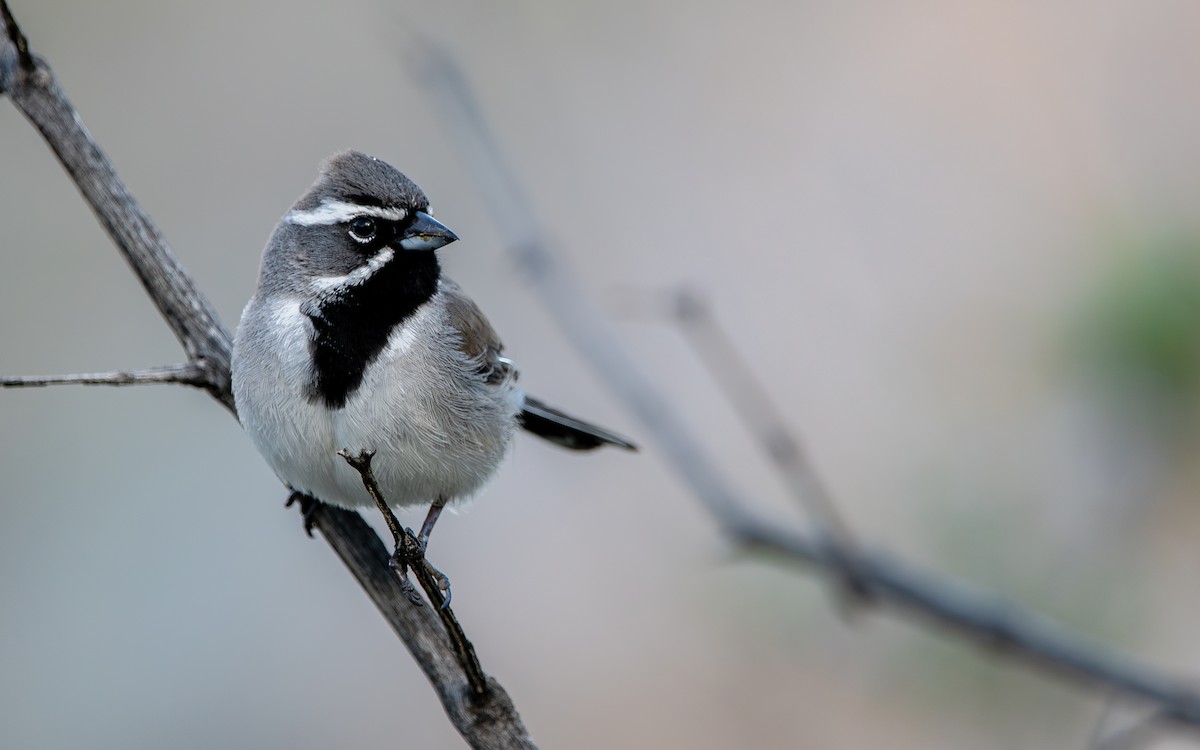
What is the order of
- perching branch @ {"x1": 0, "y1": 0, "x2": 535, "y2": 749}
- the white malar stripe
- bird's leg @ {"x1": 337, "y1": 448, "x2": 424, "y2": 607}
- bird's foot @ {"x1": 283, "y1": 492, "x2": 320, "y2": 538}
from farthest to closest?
the white malar stripe, bird's foot @ {"x1": 283, "y1": 492, "x2": 320, "y2": 538}, perching branch @ {"x1": 0, "y1": 0, "x2": 535, "y2": 749}, bird's leg @ {"x1": 337, "y1": 448, "x2": 424, "y2": 607}

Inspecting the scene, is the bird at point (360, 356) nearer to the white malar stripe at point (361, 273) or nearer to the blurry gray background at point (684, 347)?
the white malar stripe at point (361, 273)

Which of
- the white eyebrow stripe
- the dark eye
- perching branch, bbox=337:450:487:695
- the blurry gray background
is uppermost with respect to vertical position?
the white eyebrow stripe

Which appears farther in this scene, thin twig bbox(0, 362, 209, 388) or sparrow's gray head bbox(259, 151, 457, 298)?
sparrow's gray head bbox(259, 151, 457, 298)

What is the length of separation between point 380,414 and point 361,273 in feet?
1.67

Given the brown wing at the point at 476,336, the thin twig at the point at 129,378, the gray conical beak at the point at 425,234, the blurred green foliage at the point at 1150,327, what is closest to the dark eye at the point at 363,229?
the gray conical beak at the point at 425,234

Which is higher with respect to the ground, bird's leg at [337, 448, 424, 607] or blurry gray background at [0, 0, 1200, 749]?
bird's leg at [337, 448, 424, 607]

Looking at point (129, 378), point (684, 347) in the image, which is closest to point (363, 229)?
point (129, 378)

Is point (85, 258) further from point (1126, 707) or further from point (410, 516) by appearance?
point (1126, 707)

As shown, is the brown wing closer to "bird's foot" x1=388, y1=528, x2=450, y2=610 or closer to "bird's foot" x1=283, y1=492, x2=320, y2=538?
"bird's foot" x1=283, y1=492, x2=320, y2=538

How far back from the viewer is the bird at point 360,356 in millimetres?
3824

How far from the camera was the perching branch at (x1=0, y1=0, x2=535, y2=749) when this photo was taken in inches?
112

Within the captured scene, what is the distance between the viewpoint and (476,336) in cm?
454

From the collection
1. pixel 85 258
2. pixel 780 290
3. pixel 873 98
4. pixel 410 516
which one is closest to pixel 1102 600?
pixel 410 516

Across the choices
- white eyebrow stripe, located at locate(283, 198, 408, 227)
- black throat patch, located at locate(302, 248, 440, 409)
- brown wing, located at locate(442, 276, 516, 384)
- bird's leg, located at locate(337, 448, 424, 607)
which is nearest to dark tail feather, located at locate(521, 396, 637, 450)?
brown wing, located at locate(442, 276, 516, 384)
